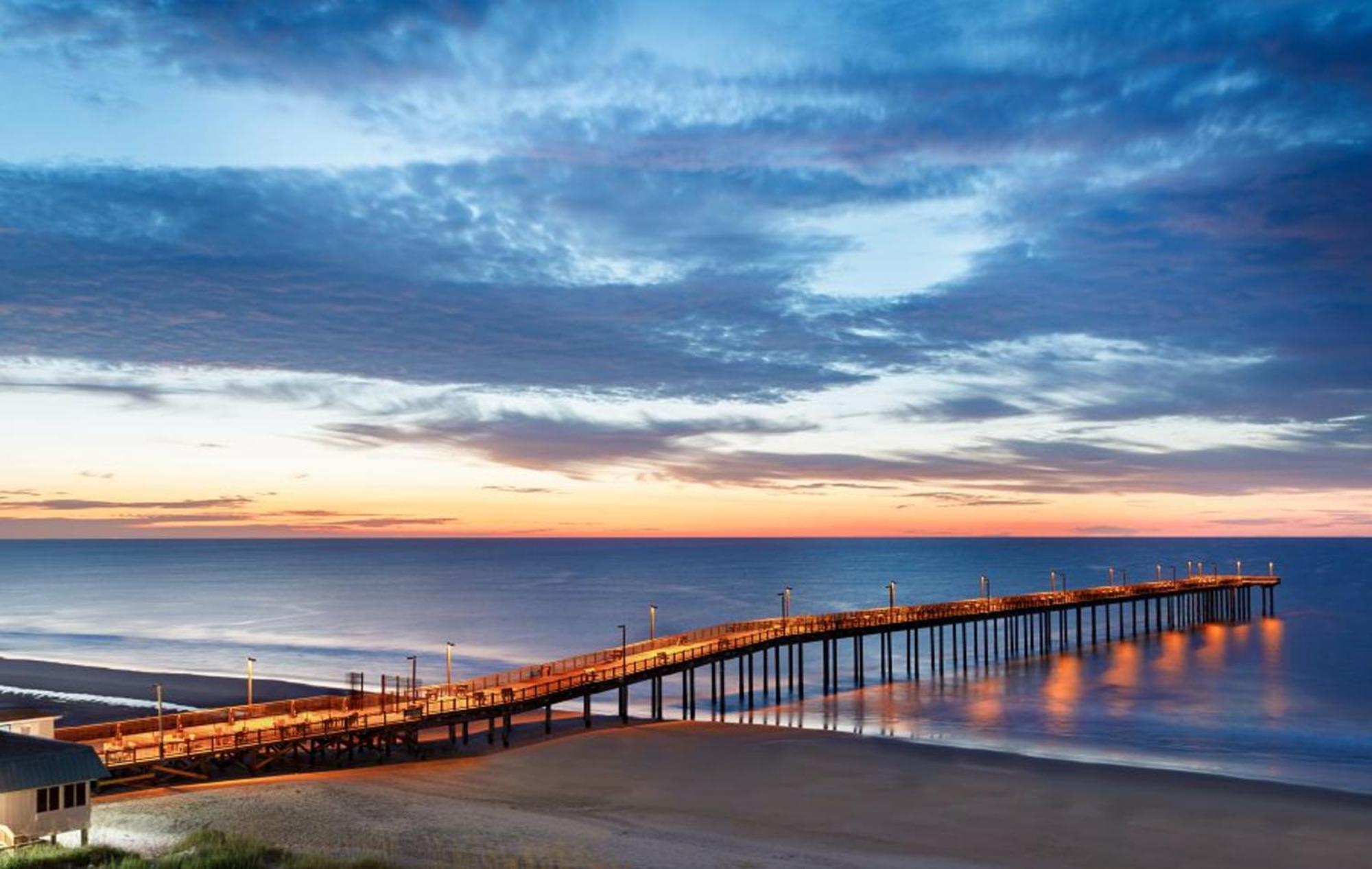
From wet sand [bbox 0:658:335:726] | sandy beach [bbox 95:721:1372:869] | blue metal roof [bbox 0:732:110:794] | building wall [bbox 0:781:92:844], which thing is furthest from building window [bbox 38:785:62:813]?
wet sand [bbox 0:658:335:726]

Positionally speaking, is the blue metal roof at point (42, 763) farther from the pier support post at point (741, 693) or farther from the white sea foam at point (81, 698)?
the pier support post at point (741, 693)

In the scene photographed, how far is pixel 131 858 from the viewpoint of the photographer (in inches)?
976

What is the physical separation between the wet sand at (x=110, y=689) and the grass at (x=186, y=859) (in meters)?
29.7

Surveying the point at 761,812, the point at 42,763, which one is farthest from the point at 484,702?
the point at 42,763

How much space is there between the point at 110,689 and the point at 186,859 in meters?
48.1

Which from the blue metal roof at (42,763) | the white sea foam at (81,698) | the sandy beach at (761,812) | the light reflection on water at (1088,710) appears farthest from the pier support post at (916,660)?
the blue metal roof at (42,763)

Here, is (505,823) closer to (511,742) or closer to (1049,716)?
(511,742)

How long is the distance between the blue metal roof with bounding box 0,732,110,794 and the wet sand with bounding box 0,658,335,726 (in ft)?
88.1

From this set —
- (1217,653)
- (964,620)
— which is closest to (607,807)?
(964,620)

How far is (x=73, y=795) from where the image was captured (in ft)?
91.5

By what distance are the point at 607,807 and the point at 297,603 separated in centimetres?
12220

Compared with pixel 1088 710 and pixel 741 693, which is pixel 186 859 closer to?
pixel 741 693

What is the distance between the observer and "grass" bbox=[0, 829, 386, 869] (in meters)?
24.3

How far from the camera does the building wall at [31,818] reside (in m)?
26.7
